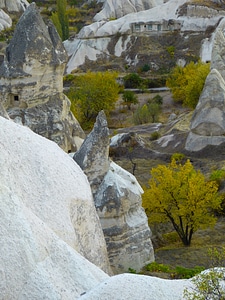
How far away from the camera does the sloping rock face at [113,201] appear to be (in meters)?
13.9

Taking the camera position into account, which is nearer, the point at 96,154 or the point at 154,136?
the point at 96,154

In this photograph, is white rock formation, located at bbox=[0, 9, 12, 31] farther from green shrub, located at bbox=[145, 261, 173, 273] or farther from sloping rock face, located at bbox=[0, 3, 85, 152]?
green shrub, located at bbox=[145, 261, 173, 273]

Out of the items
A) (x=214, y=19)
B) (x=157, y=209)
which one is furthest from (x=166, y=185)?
(x=214, y=19)

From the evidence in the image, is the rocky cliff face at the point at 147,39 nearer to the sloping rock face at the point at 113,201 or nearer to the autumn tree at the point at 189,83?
the autumn tree at the point at 189,83

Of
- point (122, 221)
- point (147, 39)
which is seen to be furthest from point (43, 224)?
point (147, 39)

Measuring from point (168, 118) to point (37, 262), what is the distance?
3201 centimetres

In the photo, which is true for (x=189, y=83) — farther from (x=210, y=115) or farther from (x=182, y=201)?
(x=182, y=201)

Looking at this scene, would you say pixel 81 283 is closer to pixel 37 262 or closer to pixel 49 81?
pixel 37 262

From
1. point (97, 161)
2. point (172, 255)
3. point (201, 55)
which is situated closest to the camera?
point (97, 161)

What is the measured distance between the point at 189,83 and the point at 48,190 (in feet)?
92.6

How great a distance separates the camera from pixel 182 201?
1839 centimetres

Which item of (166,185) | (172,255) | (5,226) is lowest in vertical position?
(172,255)

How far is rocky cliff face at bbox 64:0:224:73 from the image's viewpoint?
175ft

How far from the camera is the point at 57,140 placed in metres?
18.3
